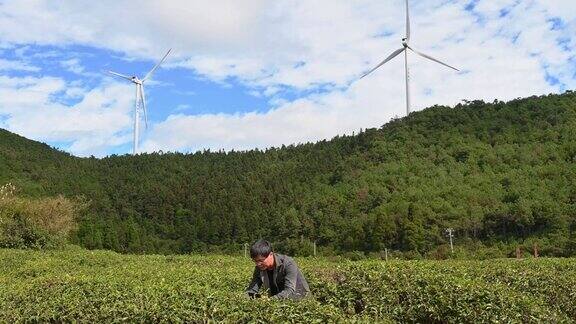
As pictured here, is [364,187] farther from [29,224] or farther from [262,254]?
[262,254]

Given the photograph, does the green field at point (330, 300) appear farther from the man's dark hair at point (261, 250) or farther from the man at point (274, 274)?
the man's dark hair at point (261, 250)

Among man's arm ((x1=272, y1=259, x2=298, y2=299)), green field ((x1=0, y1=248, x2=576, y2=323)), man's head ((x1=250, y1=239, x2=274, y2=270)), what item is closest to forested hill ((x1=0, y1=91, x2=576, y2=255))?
green field ((x1=0, y1=248, x2=576, y2=323))

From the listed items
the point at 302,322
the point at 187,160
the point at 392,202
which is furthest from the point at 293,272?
the point at 187,160

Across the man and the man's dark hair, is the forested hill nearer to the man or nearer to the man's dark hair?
the man

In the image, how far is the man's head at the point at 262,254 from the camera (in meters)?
7.23

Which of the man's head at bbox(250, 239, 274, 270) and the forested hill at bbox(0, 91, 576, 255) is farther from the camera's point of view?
the forested hill at bbox(0, 91, 576, 255)

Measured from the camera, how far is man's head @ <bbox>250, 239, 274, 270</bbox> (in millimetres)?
7227

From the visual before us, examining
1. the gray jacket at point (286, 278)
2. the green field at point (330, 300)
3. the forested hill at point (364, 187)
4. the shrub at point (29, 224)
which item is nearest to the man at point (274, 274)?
the gray jacket at point (286, 278)

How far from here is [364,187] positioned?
83.0 metres

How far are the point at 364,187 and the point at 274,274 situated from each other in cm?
7632

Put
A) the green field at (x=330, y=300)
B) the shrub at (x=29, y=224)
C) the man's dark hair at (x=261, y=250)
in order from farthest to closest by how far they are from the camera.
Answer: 1. the shrub at (x=29, y=224)
2. the man's dark hair at (x=261, y=250)
3. the green field at (x=330, y=300)

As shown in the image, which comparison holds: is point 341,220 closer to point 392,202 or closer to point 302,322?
point 392,202

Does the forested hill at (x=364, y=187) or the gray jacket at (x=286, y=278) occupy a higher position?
the forested hill at (x=364, y=187)

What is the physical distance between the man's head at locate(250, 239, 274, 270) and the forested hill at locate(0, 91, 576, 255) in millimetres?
53705
